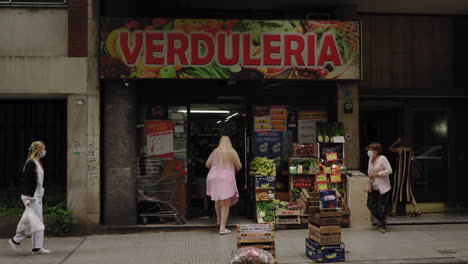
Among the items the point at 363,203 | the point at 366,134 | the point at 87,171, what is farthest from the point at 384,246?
the point at 87,171

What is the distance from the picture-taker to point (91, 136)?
1005 cm

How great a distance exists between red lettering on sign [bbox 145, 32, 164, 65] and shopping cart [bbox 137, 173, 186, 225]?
2466 mm

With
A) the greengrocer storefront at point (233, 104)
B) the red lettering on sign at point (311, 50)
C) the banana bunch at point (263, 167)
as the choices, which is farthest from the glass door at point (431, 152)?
the banana bunch at point (263, 167)

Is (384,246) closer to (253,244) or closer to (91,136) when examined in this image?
(253,244)

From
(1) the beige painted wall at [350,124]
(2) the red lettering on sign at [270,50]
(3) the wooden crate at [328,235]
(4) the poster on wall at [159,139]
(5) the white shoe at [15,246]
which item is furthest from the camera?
(1) the beige painted wall at [350,124]

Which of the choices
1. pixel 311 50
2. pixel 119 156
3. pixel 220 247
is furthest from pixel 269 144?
pixel 119 156

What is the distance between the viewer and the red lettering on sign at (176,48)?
10133 mm

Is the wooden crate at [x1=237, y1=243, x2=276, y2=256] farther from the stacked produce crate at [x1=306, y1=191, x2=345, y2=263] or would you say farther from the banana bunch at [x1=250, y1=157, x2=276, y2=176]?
the banana bunch at [x1=250, y1=157, x2=276, y2=176]

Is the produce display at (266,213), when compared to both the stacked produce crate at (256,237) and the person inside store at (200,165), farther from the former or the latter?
the stacked produce crate at (256,237)

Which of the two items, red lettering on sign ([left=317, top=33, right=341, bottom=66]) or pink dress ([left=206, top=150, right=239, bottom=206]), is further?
red lettering on sign ([left=317, top=33, right=341, bottom=66])

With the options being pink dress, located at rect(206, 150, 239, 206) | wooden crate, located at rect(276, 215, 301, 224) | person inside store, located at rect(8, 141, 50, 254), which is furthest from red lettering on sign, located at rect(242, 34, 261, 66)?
person inside store, located at rect(8, 141, 50, 254)

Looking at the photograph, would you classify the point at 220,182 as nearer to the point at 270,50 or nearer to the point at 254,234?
the point at 254,234

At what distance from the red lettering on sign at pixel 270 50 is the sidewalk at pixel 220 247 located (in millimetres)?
3535

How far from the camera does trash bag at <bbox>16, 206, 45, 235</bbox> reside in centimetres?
818
